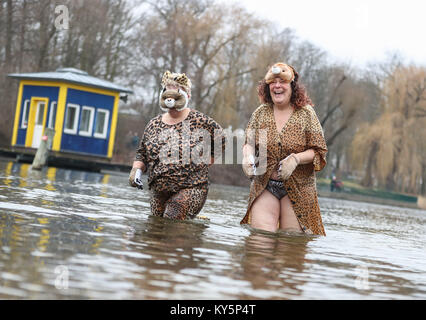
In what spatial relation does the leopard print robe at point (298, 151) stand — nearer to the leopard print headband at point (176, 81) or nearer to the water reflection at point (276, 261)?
the water reflection at point (276, 261)

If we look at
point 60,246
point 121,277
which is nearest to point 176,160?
point 60,246

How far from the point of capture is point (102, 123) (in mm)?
30375

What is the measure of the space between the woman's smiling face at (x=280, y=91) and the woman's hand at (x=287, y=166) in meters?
0.64

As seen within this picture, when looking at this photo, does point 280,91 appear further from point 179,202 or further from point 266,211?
point 179,202

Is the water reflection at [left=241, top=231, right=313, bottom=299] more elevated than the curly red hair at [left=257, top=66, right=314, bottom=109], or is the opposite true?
the curly red hair at [left=257, top=66, right=314, bottom=109]

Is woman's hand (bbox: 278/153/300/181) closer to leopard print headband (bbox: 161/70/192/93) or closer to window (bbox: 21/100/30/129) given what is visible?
leopard print headband (bbox: 161/70/192/93)

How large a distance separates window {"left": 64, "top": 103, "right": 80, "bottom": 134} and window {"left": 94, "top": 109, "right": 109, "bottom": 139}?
0.96m

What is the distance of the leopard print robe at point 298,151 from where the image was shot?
7.14m

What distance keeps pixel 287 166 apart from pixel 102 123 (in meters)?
24.1

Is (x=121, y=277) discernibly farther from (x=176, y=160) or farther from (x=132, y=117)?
(x=132, y=117)

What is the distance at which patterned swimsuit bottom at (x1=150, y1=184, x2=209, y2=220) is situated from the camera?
7332mm

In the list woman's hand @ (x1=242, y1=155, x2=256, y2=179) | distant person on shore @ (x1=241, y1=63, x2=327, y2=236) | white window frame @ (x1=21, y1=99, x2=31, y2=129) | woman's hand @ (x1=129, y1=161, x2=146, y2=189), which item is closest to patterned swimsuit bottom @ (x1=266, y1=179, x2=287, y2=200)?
distant person on shore @ (x1=241, y1=63, x2=327, y2=236)

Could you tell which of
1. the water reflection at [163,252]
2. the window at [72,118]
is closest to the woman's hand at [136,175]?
the water reflection at [163,252]

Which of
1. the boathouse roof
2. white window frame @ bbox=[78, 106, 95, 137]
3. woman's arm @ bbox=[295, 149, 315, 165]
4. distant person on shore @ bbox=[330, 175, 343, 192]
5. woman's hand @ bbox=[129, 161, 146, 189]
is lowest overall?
woman's hand @ bbox=[129, 161, 146, 189]
